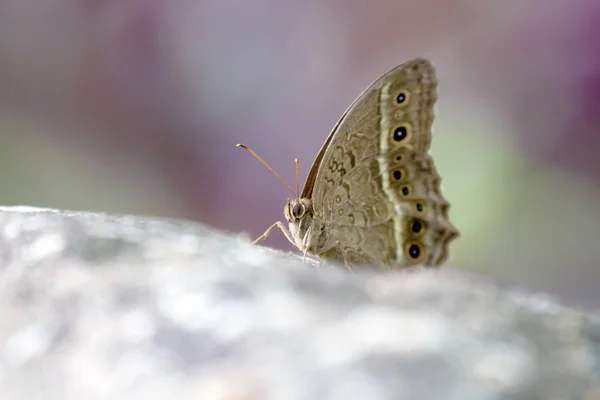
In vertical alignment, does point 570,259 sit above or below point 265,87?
below

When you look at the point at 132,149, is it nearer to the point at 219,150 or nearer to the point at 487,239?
the point at 219,150

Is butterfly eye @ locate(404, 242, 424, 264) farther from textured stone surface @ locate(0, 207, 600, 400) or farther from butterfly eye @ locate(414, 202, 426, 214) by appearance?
textured stone surface @ locate(0, 207, 600, 400)

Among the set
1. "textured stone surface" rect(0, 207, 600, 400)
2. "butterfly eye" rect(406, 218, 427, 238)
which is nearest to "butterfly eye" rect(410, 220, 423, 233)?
"butterfly eye" rect(406, 218, 427, 238)

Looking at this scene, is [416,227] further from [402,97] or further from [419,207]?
[402,97]

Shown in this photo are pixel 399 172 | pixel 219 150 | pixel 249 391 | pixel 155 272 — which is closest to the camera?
pixel 249 391

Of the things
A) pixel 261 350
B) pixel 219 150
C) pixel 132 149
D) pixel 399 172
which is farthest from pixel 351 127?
pixel 132 149

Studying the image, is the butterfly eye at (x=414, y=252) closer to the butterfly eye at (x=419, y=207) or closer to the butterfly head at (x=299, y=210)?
the butterfly eye at (x=419, y=207)

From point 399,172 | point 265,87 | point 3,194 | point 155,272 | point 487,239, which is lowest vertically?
point 155,272

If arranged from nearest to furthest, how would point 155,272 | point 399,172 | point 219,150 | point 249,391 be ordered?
point 249,391 → point 155,272 → point 399,172 → point 219,150
